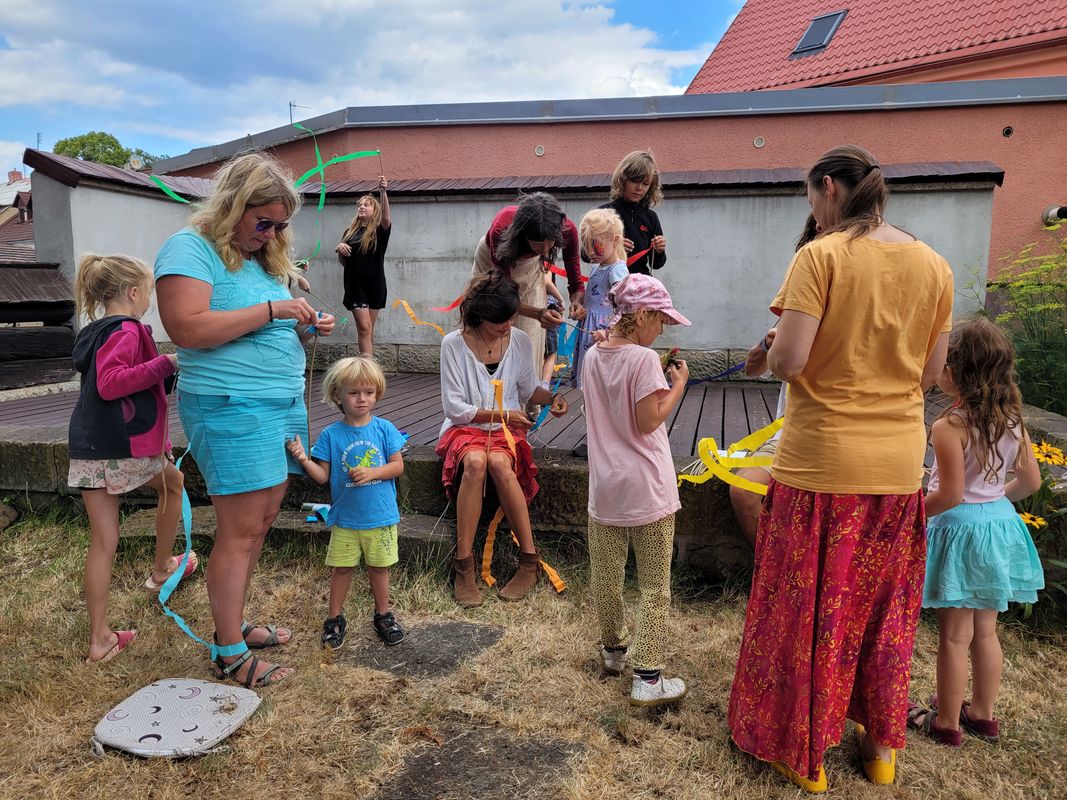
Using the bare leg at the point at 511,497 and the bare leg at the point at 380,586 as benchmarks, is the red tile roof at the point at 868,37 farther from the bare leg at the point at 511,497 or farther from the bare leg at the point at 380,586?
the bare leg at the point at 380,586

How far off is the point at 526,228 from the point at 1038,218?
8293 mm

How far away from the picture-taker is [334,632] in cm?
282

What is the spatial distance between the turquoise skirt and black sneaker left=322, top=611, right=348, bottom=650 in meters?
2.10

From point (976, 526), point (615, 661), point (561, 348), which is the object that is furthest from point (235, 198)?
point (561, 348)

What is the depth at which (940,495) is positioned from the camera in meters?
2.12

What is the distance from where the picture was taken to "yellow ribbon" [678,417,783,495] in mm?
2748

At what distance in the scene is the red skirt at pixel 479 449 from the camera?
326 centimetres

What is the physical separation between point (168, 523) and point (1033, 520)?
3.60 m

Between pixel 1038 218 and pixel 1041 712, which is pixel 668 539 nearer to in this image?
pixel 1041 712

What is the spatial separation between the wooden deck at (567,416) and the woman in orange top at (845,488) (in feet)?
5.71

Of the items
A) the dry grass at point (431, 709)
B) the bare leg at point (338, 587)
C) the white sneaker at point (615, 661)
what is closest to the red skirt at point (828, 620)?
the dry grass at point (431, 709)

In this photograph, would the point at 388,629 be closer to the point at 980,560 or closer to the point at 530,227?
the point at 530,227

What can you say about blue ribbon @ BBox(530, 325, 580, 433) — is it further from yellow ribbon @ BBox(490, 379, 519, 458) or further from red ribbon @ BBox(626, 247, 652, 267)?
yellow ribbon @ BBox(490, 379, 519, 458)

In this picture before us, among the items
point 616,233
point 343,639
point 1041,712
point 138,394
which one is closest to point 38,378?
point 138,394
